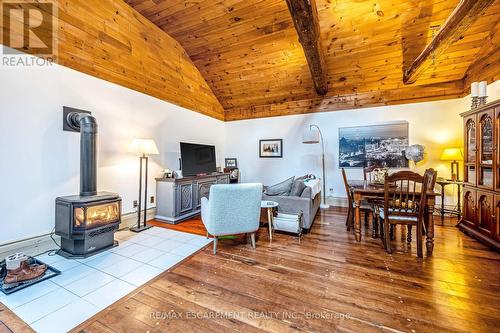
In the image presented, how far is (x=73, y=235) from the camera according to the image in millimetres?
2424

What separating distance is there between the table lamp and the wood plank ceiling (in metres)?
1.23

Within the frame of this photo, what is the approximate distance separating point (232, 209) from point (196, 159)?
94.5 inches

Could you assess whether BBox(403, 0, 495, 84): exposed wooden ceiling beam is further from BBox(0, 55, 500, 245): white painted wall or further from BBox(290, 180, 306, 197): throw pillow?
BBox(290, 180, 306, 197): throw pillow

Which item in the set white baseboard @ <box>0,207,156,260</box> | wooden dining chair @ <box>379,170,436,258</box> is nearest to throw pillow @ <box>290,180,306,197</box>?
wooden dining chair @ <box>379,170,436,258</box>

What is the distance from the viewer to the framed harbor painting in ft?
15.0

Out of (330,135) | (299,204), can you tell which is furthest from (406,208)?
(330,135)

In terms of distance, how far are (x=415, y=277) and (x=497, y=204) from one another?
1.71 metres

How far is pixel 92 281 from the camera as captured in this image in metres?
2.04

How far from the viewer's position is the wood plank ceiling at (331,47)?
3242 mm

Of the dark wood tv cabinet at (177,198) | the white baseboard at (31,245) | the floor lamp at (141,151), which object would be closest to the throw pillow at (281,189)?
the dark wood tv cabinet at (177,198)

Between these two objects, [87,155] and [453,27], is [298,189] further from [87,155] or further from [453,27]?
[87,155]

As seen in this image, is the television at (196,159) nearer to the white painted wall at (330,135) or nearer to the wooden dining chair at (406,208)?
the white painted wall at (330,135)

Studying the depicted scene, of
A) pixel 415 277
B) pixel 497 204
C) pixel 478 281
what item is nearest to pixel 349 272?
pixel 415 277

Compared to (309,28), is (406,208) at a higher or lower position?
lower
